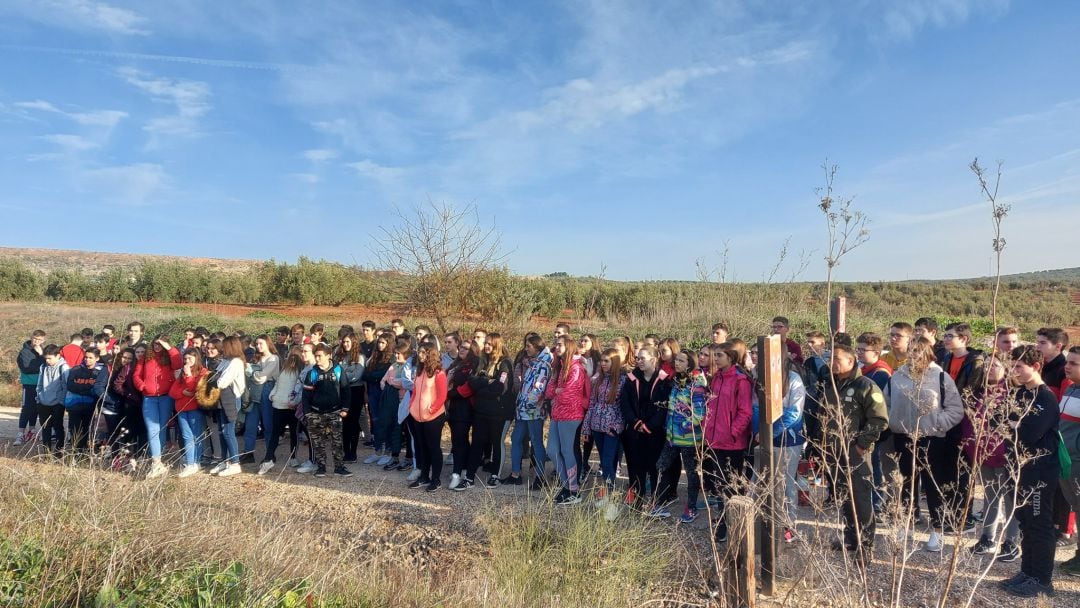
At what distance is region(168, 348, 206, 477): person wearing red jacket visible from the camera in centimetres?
769

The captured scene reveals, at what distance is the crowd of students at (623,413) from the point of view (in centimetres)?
491

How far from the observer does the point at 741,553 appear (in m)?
4.15

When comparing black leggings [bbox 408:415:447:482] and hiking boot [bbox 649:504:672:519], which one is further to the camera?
black leggings [bbox 408:415:447:482]

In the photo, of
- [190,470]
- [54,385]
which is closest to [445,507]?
[190,470]

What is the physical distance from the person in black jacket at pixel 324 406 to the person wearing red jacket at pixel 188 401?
53.3 inches

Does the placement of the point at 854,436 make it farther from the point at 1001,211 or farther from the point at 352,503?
the point at 352,503

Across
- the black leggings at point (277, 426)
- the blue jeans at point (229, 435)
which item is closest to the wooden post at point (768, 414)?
the black leggings at point (277, 426)

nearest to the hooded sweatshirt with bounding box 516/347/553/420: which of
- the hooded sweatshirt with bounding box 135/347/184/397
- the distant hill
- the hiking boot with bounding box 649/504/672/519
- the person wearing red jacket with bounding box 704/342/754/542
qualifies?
the hiking boot with bounding box 649/504/672/519

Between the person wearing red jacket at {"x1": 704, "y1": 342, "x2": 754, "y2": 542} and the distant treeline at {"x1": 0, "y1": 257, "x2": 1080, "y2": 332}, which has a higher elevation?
the distant treeline at {"x1": 0, "y1": 257, "x2": 1080, "y2": 332}

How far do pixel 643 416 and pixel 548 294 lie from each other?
53.8ft

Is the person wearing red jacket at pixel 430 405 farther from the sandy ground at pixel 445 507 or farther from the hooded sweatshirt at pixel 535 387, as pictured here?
the hooded sweatshirt at pixel 535 387

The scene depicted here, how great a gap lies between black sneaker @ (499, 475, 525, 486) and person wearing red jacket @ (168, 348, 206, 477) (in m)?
3.83

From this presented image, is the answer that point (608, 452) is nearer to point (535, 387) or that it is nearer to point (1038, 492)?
point (535, 387)

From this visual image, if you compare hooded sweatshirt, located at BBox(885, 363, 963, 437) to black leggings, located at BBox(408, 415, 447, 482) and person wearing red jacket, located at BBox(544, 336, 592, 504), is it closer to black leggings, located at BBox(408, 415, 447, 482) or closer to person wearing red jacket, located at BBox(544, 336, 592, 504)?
person wearing red jacket, located at BBox(544, 336, 592, 504)
